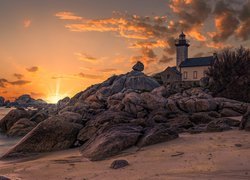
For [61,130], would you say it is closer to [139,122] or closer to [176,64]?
[139,122]

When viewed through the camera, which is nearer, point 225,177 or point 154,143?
point 225,177

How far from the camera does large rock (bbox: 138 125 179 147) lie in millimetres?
14074

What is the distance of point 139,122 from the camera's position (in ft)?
60.0

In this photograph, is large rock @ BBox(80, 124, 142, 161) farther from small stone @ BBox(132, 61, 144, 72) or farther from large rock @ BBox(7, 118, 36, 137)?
small stone @ BBox(132, 61, 144, 72)

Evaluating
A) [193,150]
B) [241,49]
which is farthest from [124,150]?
[241,49]

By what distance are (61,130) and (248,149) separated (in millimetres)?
10610

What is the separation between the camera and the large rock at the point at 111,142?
44.5ft

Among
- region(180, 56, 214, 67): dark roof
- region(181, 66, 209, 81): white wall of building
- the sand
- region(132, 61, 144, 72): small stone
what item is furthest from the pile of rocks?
region(180, 56, 214, 67): dark roof

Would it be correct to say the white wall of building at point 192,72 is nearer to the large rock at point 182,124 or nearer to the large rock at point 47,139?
the large rock at point 182,124

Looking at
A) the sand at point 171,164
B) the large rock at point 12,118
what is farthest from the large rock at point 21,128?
the sand at point 171,164

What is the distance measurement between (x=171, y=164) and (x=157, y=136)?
392cm

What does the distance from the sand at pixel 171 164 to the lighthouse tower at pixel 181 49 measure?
3163 inches

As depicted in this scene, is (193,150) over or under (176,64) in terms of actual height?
under

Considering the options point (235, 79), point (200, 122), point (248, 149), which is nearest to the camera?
point (248, 149)
